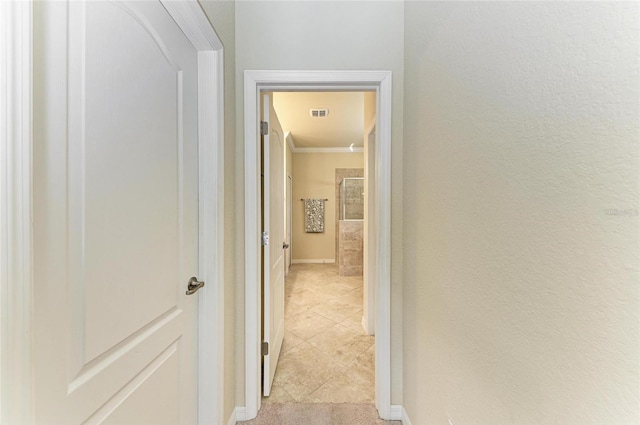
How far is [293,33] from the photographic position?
56.7 inches

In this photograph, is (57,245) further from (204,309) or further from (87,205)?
(204,309)

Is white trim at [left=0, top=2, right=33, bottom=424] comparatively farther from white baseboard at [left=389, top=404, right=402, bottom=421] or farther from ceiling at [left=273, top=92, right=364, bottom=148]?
ceiling at [left=273, top=92, right=364, bottom=148]

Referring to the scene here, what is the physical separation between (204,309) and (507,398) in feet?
3.79


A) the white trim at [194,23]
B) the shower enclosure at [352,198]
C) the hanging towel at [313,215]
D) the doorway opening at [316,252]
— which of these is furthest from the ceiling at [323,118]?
the white trim at [194,23]

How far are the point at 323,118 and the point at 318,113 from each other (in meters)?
0.23

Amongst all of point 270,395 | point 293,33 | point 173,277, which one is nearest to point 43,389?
point 173,277

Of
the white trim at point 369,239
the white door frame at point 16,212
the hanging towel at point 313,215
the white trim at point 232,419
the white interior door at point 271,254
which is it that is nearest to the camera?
the white door frame at point 16,212

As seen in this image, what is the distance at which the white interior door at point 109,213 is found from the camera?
519 mm

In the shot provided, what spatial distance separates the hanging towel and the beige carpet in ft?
13.9

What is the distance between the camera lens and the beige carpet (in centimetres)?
144

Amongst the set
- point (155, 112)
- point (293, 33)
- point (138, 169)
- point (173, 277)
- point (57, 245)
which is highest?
point (293, 33)

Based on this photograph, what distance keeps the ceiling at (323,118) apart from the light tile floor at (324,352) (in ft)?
8.49

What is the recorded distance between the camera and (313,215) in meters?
5.68

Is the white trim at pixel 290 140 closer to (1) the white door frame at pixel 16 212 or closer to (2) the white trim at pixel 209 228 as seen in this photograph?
(2) the white trim at pixel 209 228
